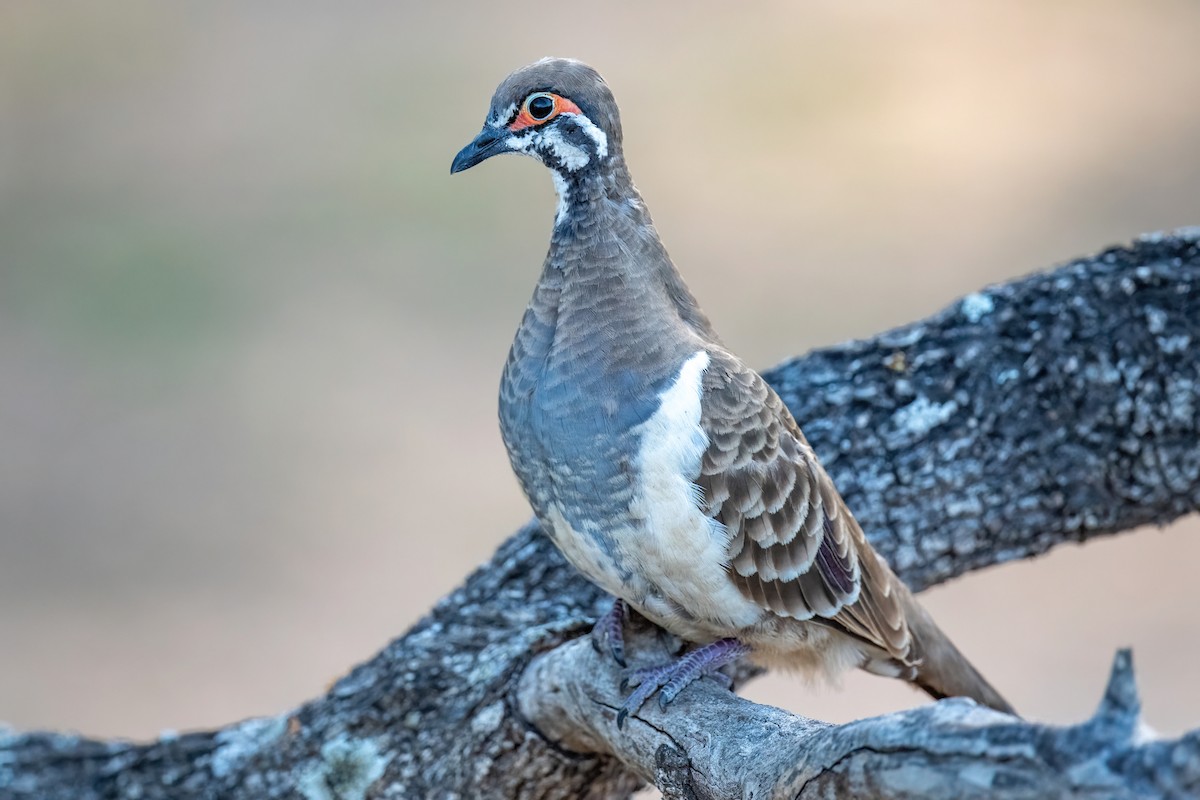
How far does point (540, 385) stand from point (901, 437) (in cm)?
105

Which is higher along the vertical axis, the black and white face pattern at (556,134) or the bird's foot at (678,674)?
the black and white face pattern at (556,134)

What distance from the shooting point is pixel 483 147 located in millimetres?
3043

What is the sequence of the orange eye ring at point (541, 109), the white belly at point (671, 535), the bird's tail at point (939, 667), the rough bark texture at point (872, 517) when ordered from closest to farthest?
the white belly at point (671, 535), the orange eye ring at point (541, 109), the rough bark texture at point (872, 517), the bird's tail at point (939, 667)

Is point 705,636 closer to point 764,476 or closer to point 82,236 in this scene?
point 764,476

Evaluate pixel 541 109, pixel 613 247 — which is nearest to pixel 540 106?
pixel 541 109

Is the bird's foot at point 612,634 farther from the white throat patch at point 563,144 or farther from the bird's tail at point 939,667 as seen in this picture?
the white throat patch at point 563,144

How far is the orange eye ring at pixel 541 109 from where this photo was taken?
9.61 ft

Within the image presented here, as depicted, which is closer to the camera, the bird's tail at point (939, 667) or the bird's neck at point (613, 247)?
the bird's neck at point (613, 247)

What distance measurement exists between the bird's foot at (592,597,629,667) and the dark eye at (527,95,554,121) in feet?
3.91

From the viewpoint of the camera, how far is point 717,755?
2477mm

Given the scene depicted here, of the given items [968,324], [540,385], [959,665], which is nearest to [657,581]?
[540,385]

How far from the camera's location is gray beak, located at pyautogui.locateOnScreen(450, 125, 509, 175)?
3.02 metres

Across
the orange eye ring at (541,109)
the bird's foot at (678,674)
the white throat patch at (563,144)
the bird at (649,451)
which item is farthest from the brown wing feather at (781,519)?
the orange eye ring at (541,109)

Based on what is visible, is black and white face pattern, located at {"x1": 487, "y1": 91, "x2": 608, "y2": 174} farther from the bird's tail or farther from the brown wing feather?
the bird's tail
